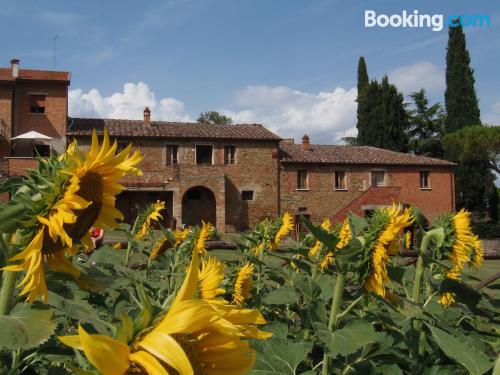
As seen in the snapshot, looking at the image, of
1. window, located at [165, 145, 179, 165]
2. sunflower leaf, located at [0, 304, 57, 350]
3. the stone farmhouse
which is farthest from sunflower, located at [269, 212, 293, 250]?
window, located at [165, 145, 179, 165]

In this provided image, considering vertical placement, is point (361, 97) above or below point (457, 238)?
above

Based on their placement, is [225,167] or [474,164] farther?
[474,164]

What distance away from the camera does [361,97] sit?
36969mm

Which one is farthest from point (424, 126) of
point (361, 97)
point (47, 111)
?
point (47, 111)

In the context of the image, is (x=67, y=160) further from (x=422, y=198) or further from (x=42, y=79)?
(x=422, y=198)

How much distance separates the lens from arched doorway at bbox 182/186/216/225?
77.4 ft

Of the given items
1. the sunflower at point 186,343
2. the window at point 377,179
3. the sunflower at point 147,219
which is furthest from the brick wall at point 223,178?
the sunflower at point 186,343

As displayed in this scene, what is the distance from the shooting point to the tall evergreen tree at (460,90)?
1288 inches

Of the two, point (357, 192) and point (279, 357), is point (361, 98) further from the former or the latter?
point (279, 357)

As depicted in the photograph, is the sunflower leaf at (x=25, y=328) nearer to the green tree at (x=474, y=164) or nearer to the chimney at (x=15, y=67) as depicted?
the chimney at (x=15, y=67)

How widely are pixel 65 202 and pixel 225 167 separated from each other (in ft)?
75.5

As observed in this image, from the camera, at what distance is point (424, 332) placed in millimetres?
1640

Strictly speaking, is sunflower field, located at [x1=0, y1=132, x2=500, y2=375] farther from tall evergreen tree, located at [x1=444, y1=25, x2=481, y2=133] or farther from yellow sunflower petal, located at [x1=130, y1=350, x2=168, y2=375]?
tall evergreen tree, located at [x1=444, y1=25, x2=481, y2=133]

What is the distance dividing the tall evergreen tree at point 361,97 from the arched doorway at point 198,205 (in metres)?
15.5
